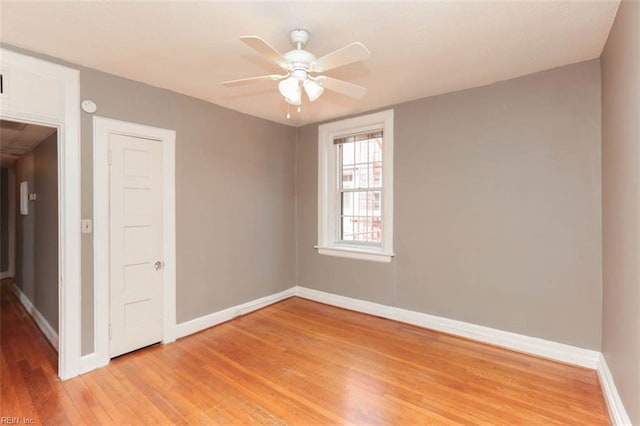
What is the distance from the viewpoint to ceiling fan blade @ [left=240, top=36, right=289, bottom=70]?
5.11 ft

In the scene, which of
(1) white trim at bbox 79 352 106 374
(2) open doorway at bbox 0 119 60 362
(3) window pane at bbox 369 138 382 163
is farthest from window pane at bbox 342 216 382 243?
(2) open doorway at bbox 0 119 60 362

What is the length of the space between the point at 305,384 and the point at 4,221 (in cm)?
679

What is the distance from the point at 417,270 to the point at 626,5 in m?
2.67

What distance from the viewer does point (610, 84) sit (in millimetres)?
2170

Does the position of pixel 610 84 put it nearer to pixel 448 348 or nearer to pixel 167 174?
pixel 448 348

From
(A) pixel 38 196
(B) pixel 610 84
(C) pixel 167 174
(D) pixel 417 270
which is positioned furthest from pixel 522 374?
(A) pixel 38 196

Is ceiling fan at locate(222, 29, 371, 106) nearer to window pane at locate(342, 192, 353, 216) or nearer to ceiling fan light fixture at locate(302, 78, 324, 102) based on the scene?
ceiling fan light fixture at locate(302, 78, 324, 102)

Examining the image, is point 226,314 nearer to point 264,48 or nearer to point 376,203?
point 376,203

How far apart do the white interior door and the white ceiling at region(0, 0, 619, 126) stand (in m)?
0.77

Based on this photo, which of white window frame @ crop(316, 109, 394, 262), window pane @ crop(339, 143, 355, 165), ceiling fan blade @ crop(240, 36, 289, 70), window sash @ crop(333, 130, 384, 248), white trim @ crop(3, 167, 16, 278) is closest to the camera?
ceiling fan blade @ crop(240, 36, 289, 70)

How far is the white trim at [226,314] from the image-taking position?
10.8 feet

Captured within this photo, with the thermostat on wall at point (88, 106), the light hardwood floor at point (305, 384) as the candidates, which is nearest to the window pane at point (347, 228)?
the light hardwood floor at point (305, 384)

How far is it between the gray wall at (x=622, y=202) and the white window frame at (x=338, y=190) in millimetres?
1940

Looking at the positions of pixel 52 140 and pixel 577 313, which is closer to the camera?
pixel 577 313
